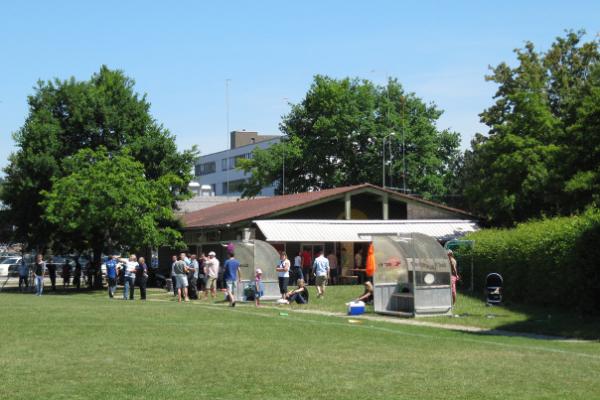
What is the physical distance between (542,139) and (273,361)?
104 ft

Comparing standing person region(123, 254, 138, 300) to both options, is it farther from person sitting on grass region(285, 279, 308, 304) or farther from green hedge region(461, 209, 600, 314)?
green hedge region(461, 209, 600, 314)

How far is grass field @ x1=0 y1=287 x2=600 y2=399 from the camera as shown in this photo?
10.0 m

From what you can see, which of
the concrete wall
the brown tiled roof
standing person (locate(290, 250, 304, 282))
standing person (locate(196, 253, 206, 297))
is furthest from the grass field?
the concrete wall

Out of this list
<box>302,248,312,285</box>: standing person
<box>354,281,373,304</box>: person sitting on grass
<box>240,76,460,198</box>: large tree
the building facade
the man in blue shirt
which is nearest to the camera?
<box>354,281,373,304</box>: person sitting on grass

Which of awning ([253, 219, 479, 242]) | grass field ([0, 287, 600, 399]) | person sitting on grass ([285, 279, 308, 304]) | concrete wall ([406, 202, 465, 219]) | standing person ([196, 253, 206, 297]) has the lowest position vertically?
grass field ([0, 287, 600, 399])

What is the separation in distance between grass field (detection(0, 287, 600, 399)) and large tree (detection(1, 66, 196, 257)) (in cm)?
2401

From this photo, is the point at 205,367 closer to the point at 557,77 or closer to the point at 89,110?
the point at 89,110

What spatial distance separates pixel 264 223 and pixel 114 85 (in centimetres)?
1242

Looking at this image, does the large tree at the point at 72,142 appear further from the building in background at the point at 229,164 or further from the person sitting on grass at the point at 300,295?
the building in background at the point at 229,164

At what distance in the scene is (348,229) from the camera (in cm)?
4316

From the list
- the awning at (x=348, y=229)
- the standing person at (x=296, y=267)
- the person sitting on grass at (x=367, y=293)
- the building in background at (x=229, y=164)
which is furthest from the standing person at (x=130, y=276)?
the building in background at (x=229, y=164)

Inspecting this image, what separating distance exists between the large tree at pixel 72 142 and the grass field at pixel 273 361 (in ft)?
78.8

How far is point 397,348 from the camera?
1523 centimetres

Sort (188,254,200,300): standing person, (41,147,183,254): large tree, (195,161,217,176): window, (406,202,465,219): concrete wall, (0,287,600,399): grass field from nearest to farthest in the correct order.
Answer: (0,287,600,399): grass field
(188,254,200,300): standing person
(41,147,183,254): large tree
(406,202,465,219): concrete wall
(195,161,217,176): window
